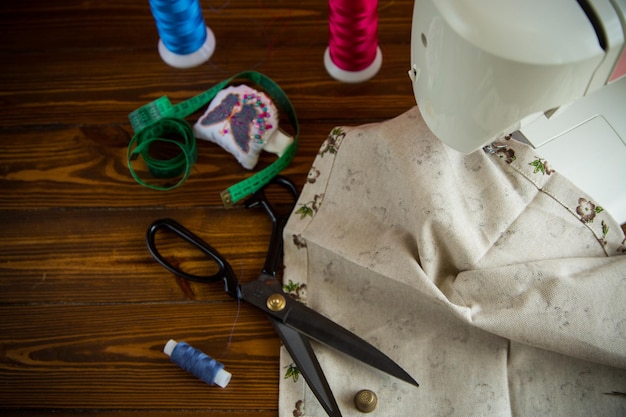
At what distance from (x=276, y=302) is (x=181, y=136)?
43 cm

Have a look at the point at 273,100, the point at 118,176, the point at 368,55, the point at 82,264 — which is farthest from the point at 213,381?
the point at 368,55

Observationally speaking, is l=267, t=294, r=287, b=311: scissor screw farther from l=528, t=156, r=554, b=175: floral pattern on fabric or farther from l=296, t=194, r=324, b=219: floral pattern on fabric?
l=528, t=156, r=554, b=175: floral pattern on fabric

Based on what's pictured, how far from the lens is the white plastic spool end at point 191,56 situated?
53.6 inches

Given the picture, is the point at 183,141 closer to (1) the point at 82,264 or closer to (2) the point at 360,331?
(1) the point at 82,264

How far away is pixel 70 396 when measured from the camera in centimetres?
113

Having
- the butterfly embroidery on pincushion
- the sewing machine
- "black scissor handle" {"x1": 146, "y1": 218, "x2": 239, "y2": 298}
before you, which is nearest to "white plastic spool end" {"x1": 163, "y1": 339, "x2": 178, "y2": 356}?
"black scissor handle" {"x1": 146, "y1": 218, "x2": 239, "y2": 298}

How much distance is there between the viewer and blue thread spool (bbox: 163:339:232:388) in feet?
3.58

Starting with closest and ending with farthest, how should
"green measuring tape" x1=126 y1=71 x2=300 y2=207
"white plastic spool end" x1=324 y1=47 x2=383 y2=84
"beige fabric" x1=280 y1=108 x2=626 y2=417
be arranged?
"beige fabric" x1=280 y1=108 x2=626 y2=417 → "green measuring tape" x1=126 y1=71 x2=300 y2=207 → "white plastic spool end" x1=324 y1=47 x2=383 y2=84

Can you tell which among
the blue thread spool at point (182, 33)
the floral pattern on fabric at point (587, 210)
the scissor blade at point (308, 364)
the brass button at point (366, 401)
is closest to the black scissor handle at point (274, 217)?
the scissor blade at point (308, 364)

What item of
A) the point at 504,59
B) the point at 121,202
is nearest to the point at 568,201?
the point at 504,59

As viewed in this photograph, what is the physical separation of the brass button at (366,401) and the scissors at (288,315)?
0.17 ft

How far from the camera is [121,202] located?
126 cm

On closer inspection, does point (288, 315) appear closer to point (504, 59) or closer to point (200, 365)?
point (200, 365)

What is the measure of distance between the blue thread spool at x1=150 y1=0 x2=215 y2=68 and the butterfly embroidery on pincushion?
0.16 metres
